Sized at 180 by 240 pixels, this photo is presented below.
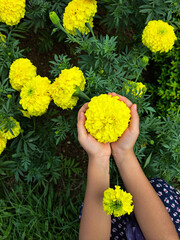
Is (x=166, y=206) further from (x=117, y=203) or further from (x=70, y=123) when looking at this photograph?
(x=70, y=123)

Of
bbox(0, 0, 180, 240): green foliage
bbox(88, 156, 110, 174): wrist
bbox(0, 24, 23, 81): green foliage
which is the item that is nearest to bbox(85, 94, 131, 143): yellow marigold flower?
bbox(88, 156, 110, 174): wrist

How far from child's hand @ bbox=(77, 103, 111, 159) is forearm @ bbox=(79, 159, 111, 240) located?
2.3 inches

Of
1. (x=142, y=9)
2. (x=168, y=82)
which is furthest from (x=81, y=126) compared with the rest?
(x=168, y=82)

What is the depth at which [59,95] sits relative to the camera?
1.25m

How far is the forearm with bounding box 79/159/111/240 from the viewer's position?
4.20 feet

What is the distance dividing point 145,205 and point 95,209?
11.3 inches

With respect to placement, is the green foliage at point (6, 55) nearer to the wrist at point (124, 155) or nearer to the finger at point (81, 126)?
the finger at point (81, 126)

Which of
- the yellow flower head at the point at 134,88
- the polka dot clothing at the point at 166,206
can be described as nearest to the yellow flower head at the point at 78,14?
the yellow flower head at the point at 134,88

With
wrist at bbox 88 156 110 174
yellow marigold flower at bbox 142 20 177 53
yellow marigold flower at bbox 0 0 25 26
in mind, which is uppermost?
yellow marigold flower at bbox 142 20 177 53

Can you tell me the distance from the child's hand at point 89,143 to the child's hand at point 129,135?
0.07 m

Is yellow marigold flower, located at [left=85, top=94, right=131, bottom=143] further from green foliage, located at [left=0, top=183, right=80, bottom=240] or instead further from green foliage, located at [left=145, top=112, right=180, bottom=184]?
green foliage, located at [left=0, top=183, right=80, bottom=240]

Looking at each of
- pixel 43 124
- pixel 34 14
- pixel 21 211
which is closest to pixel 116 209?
pixel 43 124

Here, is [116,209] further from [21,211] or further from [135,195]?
[21,211]

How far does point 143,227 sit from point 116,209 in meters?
0.42
